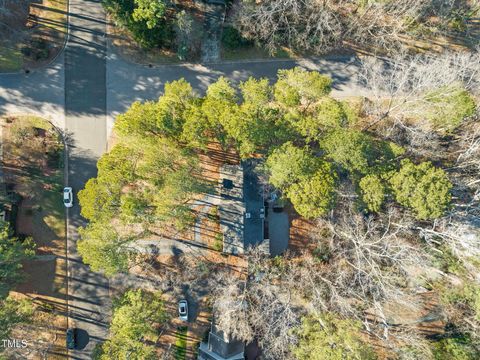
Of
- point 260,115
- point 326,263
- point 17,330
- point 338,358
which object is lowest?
point 17,330

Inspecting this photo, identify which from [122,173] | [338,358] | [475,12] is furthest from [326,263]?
[475,12]

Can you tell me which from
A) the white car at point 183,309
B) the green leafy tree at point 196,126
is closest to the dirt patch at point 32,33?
the green leafy tree at point 196,126

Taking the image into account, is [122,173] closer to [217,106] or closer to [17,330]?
[217,106]

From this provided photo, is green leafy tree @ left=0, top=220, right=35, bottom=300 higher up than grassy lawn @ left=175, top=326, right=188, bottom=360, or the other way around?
green leafy tree @ left=0, top=220, right=35, bottom=300

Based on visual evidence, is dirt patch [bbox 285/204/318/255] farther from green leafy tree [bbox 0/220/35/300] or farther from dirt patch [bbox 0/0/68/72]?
dirt patch [bbox 0/0/68/72]

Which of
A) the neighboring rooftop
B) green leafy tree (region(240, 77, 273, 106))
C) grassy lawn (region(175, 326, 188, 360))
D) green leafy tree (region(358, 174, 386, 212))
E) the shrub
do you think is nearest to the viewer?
green leafy tree (region(358, 174, 386, 212))

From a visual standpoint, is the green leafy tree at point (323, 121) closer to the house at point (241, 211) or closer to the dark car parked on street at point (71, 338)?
the house at point (241, 211)

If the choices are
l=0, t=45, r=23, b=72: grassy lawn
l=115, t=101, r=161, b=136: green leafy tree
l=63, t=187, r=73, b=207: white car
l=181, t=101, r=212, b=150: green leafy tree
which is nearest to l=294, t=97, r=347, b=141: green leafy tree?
l=181, t=101, r=212, b=150: green leafy tree
